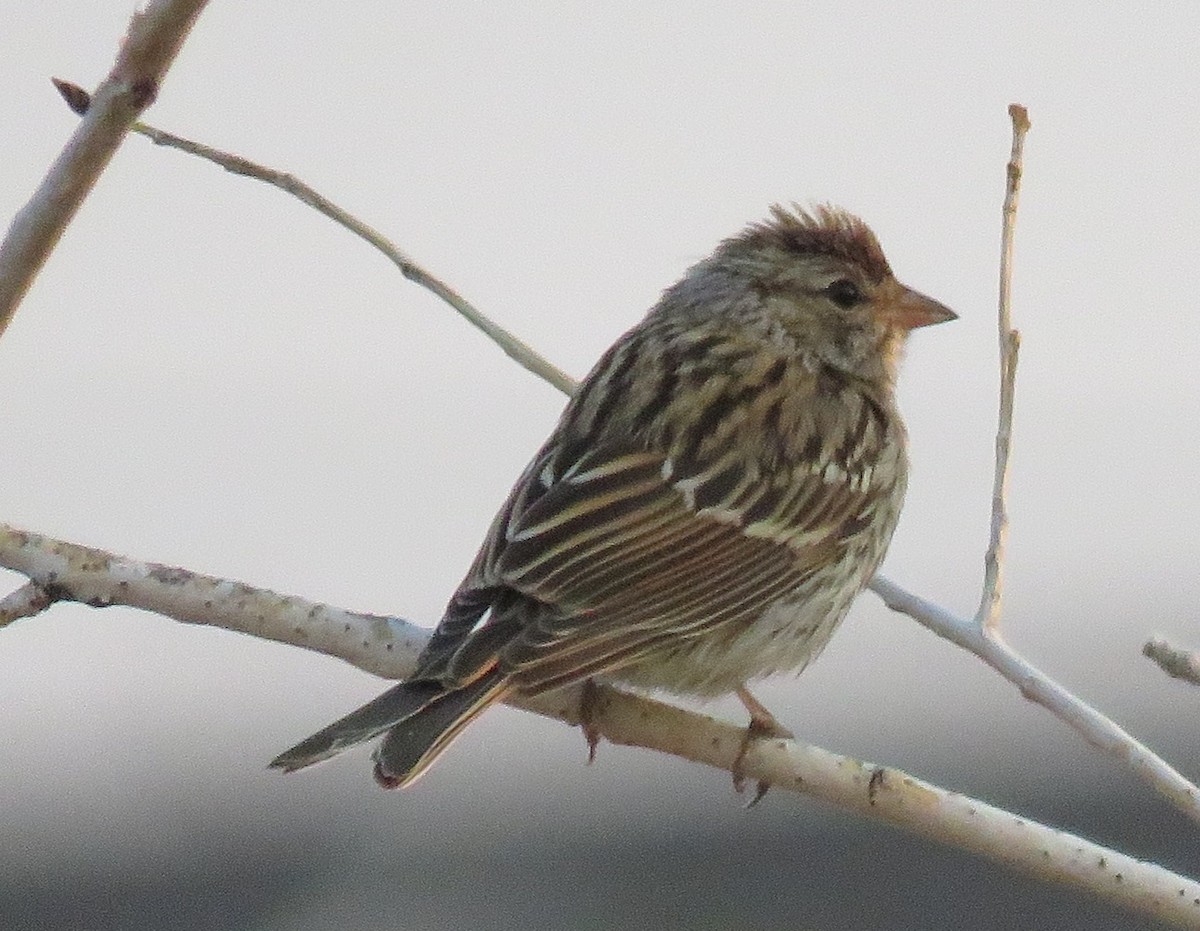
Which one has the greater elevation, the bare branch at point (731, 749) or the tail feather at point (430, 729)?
the bare branch at point (731, 749)

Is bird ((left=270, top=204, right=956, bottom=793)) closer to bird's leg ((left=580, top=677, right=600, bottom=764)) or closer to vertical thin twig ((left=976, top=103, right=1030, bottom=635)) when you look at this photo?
bird's leg ((left=580, top=677, right=600, bottom=764))

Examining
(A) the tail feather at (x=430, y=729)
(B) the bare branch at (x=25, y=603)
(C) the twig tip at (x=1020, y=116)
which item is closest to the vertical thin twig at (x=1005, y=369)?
(C) the twig tip at (x=1020, y=116)

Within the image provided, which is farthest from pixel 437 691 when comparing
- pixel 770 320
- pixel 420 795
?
pixel 420 795

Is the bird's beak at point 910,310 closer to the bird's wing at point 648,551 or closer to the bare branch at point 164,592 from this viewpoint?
the bird's wing at point 648,551

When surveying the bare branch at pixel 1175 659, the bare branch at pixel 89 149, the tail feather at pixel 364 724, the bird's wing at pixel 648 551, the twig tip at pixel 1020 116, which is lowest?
the tail feather at pixel 364 724

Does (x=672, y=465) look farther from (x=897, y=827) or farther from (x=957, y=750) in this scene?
(x=957, y=750)

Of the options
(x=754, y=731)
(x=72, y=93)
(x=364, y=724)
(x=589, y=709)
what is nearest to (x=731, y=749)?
(x=754, y=731)

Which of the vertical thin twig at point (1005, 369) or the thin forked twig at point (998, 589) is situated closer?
the thin forked twig at point (998, 589)

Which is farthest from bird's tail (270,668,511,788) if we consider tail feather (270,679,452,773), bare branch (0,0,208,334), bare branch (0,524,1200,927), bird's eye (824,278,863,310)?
bird's eye (824,278,863,310)
